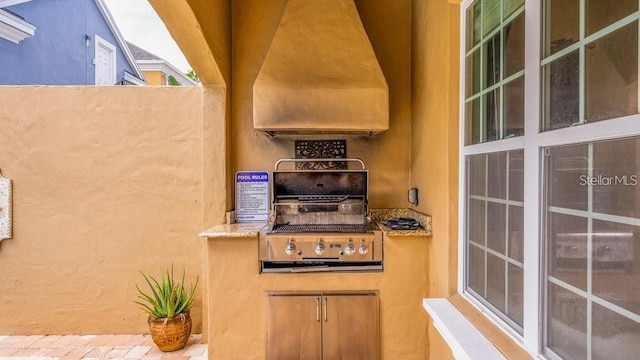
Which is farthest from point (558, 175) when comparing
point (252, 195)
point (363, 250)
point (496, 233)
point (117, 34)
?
point (117, 34)

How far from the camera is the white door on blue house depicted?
6.14 metres

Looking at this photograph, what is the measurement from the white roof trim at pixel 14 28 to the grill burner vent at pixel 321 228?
479cm

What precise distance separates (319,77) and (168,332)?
8.40 feet

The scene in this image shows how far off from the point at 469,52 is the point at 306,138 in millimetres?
1569

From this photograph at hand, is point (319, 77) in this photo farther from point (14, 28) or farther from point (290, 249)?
point (14, 28)

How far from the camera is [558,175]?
4.09 ft

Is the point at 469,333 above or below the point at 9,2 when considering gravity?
below

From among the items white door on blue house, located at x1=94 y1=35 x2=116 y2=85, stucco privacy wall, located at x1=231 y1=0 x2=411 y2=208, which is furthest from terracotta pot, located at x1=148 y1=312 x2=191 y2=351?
white door on blue house, located at x1=94 y1=35 x2=116 y2=85

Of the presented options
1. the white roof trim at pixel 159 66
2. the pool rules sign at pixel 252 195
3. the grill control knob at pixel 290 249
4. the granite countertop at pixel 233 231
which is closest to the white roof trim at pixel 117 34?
the white roof trim at pixel 159 66

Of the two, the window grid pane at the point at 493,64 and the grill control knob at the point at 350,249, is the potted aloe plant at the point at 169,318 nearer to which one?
the grill control knob at the point at 350,249

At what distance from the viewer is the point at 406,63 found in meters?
3.03

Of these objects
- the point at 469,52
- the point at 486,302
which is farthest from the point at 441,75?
the point at 486,302

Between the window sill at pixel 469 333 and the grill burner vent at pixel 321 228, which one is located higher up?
the grill burner vent at pixel 321 228

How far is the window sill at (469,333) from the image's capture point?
1.44 m
